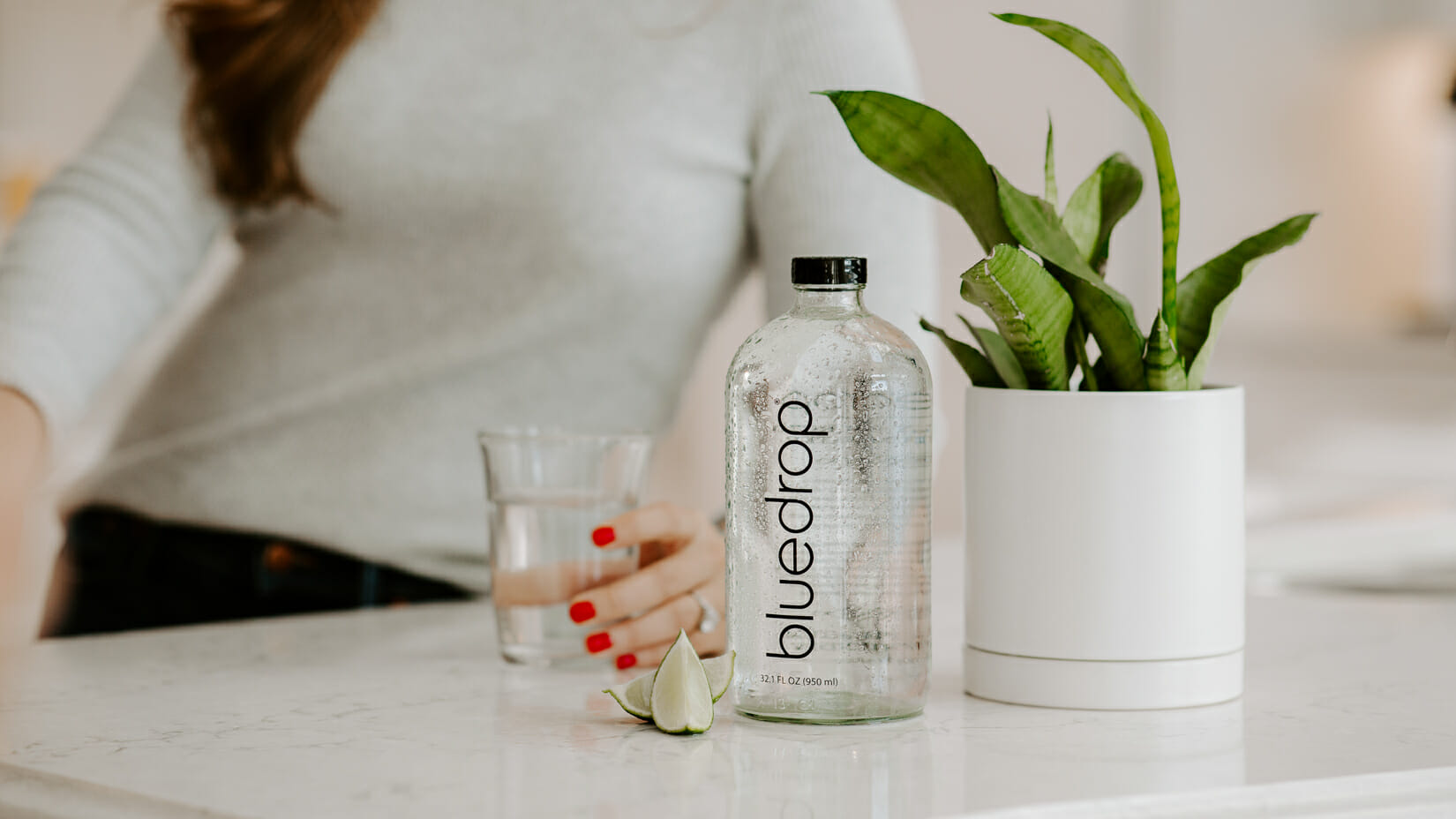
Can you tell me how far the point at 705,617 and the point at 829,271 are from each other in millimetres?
243

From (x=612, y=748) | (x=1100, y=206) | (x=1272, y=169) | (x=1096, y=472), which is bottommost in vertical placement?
(x=612, y=748)

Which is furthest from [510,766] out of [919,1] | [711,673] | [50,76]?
[919,1]

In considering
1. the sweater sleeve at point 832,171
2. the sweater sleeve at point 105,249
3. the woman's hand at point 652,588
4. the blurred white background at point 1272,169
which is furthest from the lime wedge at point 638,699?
the blurred white background at point 1272,169

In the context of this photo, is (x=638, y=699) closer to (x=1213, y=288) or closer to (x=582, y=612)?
(x=582, y=612)

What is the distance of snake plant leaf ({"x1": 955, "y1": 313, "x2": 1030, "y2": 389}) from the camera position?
0.61 meters

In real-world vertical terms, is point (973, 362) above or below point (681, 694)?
above

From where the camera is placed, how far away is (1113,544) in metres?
0.58

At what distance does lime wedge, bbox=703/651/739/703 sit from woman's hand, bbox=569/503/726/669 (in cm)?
9

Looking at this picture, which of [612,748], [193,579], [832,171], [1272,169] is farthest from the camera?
[1272,169]

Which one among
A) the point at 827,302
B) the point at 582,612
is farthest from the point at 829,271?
the point at 582,612

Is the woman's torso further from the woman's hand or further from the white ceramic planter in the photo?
the white ceramic planter

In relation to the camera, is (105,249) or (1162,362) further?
(105,249)

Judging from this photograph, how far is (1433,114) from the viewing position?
2969 mm

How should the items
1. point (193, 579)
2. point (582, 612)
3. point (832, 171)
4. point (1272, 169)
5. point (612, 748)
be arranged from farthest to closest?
point (1272, 169) < point (193, 579) < point (832, 171) < point (582, 612) < point (612, 748)
